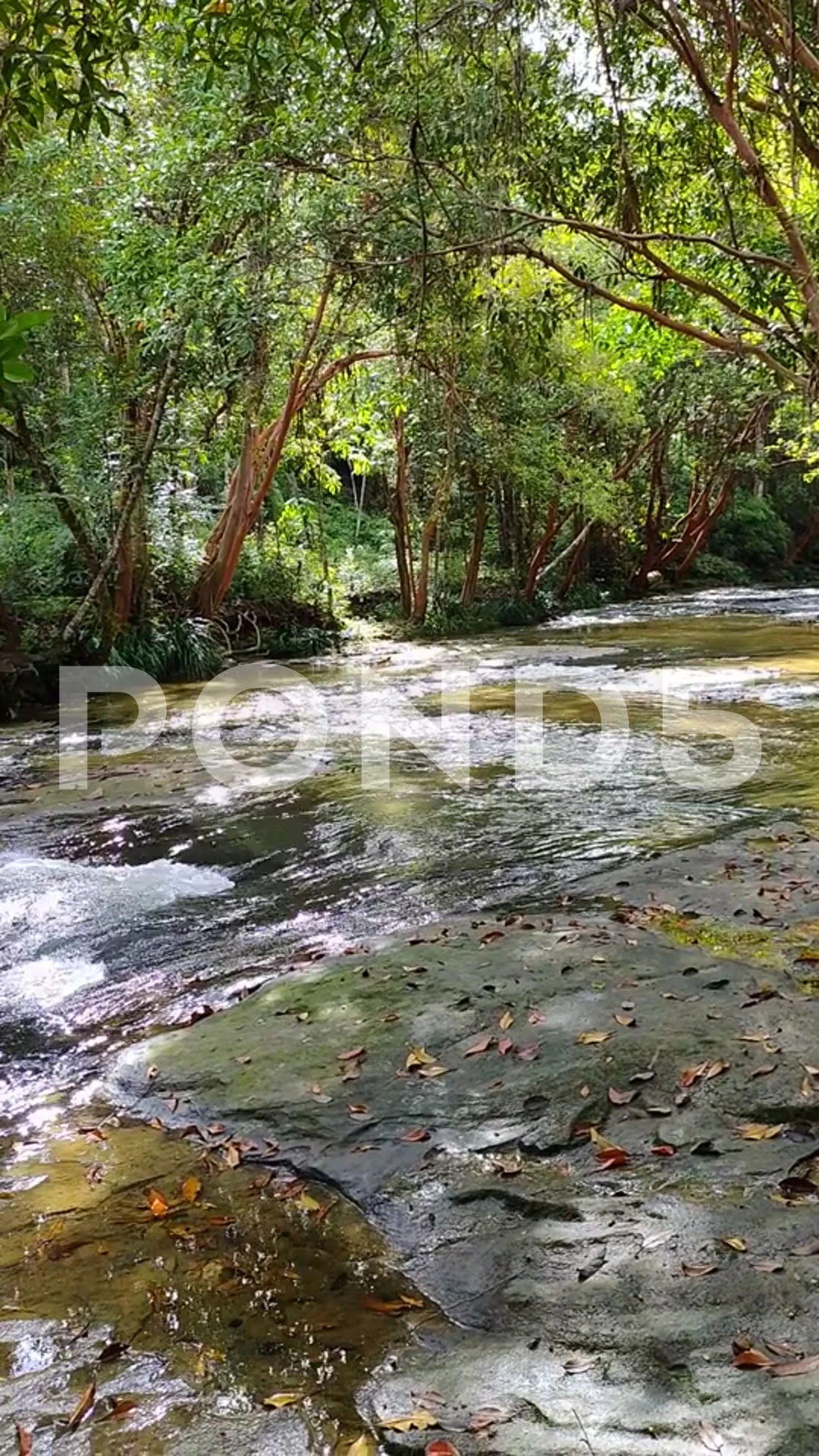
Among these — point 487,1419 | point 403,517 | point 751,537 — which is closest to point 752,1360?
point 487,1419

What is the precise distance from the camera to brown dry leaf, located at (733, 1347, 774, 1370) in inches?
79.3

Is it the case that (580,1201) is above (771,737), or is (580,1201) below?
below

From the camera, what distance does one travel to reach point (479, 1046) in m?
3.55

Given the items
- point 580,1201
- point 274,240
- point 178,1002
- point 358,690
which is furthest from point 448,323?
point 580,1201

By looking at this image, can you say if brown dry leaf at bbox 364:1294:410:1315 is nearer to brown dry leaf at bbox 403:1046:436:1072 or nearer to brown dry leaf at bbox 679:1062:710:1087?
brown dry leaf at bbox 403:1046:436:1072

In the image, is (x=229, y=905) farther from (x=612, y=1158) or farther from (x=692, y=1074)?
(x=612, y=1158)

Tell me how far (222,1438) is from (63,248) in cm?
1317

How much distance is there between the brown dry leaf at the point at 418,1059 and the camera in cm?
347

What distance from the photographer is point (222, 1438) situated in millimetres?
2012

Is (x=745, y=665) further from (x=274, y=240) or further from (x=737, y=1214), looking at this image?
(x=737, y=1214)

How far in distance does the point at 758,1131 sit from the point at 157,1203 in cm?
172

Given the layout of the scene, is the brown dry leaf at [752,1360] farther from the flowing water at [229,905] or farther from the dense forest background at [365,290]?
the dense forest background at [365,290]

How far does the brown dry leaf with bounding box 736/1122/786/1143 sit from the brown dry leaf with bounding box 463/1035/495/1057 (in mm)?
891

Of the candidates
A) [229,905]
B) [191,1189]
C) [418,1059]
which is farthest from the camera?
[229,905]
